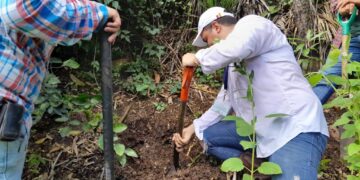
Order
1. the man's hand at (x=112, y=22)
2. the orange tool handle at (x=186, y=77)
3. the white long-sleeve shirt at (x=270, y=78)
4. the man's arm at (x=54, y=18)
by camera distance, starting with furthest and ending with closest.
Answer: the orange tool handle at (x=186, y=77) < the white long-sleeve shirt at (x=270, y=78) < the man's hand at (x=112, y=22) < the man's arm at (x=54, y=18)

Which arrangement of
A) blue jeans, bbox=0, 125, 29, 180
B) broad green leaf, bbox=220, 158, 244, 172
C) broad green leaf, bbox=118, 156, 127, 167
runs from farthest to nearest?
broad green leaf, bbox=118, 156, 127, 167 < broad green leaf, bbox=220, 158, 244, 172 < blue jeans, bbox=0, 125, 29, 180

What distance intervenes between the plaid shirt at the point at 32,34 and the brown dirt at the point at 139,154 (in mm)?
1073

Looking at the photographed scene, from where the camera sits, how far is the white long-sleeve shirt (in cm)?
204

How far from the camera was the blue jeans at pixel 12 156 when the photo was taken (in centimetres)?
147

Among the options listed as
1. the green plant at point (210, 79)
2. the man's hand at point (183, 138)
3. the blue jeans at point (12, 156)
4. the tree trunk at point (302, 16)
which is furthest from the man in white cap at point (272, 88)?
the tree trunk at point (302, 16)

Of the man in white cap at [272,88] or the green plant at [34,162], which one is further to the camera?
the green plant at [34,162]

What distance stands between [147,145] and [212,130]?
0.47m

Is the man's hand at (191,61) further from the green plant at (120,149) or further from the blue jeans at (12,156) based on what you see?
the blue jeans at (12,156)

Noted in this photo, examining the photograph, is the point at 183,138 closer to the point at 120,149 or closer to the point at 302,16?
the point at 120,149

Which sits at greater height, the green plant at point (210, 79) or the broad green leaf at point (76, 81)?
the broad green leaf at point (76, 81)

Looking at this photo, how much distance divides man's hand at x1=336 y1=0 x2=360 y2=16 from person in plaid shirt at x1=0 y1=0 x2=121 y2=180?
1.49 m

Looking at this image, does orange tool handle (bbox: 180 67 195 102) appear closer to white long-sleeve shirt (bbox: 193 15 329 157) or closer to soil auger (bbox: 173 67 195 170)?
soil auger (bbox: 173 67 195 170)

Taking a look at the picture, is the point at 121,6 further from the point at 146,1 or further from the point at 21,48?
the point at 21,48

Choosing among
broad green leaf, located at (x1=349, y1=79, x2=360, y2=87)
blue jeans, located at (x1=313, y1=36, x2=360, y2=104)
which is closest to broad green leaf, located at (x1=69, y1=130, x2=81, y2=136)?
blue jeans, located at (x1=313, y1=36, x2=360, y2=104)
